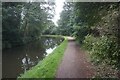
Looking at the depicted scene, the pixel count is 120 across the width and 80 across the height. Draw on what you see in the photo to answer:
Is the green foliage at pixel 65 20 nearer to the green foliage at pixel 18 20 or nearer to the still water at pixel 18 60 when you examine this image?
the green foliage at pixel 18 20

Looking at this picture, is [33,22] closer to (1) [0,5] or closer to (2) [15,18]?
(2) [15,18]

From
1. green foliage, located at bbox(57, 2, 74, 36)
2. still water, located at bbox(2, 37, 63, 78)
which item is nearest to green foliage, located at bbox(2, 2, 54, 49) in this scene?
still water, located at bbox(2, 37, 63, 78)

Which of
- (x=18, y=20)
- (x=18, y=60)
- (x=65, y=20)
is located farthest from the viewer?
(x=65, y=20)

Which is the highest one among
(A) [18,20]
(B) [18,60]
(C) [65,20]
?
(C) [65,20]

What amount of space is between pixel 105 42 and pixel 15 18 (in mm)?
21739

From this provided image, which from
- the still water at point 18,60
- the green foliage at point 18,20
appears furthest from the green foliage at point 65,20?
the still water at point 18,60

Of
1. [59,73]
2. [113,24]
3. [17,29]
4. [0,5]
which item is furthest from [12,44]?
[113,24]

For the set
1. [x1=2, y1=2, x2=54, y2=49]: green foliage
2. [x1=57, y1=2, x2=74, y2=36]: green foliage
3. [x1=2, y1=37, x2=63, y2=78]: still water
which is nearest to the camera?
[x1=2, y1=37, x2=63, y2=78]: still water

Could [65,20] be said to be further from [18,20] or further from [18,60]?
[18,60]

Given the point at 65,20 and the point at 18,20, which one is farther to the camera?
the point at 65,20

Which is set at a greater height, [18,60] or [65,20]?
[65,20]

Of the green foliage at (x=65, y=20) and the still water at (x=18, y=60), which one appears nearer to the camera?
the still water at (x=18, y=60)

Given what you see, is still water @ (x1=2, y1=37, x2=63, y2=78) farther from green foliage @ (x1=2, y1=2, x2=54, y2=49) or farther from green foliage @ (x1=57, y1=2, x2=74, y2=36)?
green foliage @ (x1=57, y1=2, x2=74, y2=36)

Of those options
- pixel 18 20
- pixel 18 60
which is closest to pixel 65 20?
pixel 18 20
